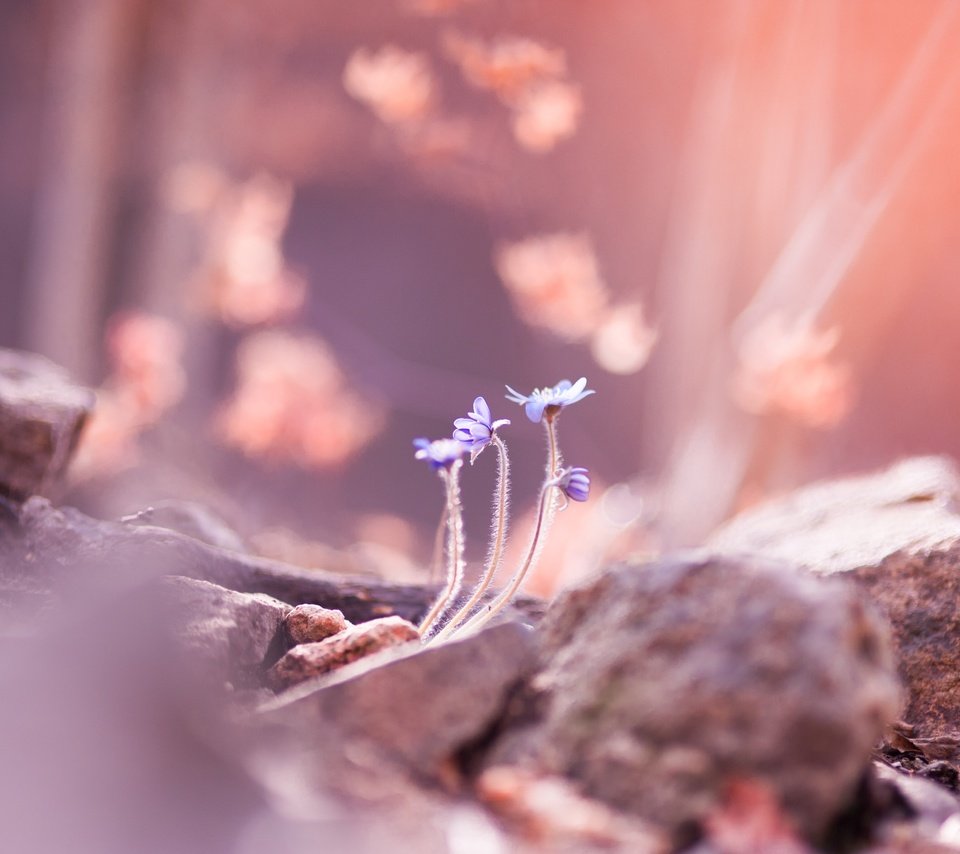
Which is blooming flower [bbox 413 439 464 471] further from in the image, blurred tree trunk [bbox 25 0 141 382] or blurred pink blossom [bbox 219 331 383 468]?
blurred tree trunk [bbox 25 0 141 382]

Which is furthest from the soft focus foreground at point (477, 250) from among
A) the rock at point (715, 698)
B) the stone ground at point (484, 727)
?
the rock at point (715, 698)

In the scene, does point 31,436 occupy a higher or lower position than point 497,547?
higher

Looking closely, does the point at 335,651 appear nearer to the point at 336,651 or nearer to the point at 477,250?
the point at 336,651

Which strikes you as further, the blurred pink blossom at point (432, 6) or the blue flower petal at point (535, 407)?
the blurred pink blossom at point (432, 6)

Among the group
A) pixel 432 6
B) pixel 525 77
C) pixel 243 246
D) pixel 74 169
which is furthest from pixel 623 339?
pixel 74 169

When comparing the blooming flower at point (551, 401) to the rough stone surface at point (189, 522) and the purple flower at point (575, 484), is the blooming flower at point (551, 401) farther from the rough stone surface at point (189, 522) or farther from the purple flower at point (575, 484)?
the rough stone surface at point (189, 522)

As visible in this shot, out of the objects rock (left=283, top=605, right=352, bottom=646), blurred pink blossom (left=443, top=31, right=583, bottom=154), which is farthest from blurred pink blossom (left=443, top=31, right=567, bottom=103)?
rock (left=283, top=605, right=352, bottom=646)
